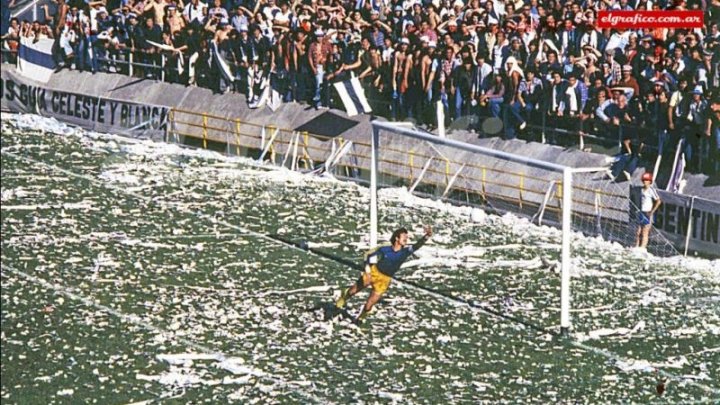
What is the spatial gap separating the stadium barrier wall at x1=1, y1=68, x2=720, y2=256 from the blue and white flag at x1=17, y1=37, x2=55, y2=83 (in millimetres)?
322

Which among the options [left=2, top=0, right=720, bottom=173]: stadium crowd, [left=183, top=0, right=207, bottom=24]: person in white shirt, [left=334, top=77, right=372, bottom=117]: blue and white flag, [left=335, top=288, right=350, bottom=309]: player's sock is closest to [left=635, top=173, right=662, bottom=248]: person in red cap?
[left=2, top=0, right=720, bottom=173]: stadium crowd

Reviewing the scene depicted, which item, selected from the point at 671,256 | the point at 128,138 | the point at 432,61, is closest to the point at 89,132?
the point at 128,138

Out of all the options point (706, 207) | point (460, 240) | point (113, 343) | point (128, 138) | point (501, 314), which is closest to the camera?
point (113, 343)

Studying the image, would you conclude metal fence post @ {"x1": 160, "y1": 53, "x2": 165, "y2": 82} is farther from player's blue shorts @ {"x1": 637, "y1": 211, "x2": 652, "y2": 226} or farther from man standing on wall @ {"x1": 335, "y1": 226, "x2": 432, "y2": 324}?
man standing on wall @ {"x1": 335, "y1": 226, "x2": 432, "y2": 324}

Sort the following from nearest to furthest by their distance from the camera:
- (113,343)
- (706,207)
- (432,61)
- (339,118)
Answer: (113,343) < (706,207) < (432,61) < (339,118)

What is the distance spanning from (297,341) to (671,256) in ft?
22.0

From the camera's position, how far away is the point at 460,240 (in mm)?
25141

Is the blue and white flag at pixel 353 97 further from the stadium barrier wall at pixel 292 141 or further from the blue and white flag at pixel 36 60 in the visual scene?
the blue and white flag at pixel 36 60

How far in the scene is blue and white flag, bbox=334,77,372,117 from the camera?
30.7m

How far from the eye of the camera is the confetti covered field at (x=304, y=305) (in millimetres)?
18078

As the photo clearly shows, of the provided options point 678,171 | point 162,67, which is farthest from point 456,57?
point 162,67

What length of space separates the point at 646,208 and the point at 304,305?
228 inches

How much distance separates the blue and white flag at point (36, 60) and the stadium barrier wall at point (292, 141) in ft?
1.06

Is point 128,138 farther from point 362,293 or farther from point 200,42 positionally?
point 362,293
